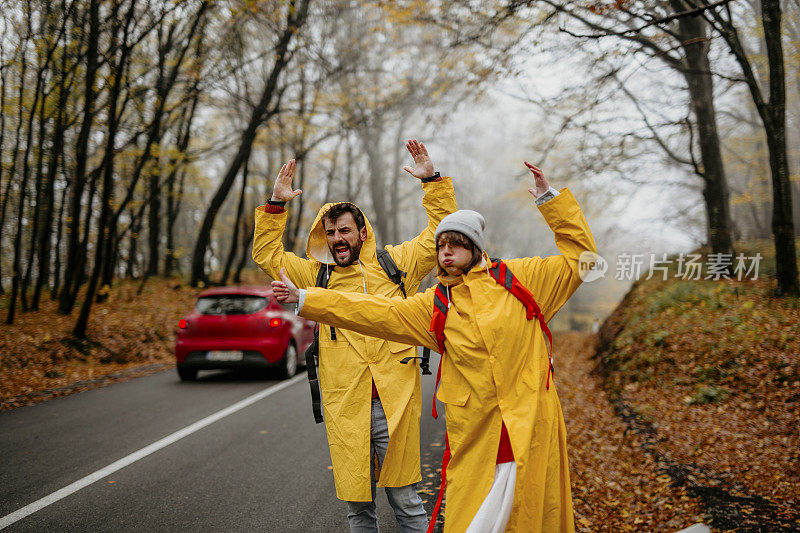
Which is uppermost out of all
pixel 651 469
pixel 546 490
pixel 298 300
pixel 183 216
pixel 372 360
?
pixel 183 216

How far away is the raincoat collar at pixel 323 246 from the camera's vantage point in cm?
338

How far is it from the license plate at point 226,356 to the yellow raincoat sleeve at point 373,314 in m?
7.75

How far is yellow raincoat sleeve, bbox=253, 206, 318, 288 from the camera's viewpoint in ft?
11.1

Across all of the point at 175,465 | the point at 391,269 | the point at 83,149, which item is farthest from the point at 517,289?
the point at 83,149

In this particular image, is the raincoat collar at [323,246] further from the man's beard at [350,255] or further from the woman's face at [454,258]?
the woman's face at [454,258]

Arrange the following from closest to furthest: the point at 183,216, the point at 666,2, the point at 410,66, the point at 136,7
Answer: the point at 666,2 → the point at 136,7 → the point at 410,66 → the point at 183,216

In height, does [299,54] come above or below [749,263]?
above

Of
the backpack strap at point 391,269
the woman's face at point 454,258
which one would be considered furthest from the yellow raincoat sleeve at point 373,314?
the backpack strap at point 391,269

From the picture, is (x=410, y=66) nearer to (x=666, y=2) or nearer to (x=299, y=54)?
(x=299, y=54)

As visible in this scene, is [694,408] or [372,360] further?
[694,408]

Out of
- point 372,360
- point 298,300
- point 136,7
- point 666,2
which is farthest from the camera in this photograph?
point 136,7

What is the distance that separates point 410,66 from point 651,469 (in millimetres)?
16742

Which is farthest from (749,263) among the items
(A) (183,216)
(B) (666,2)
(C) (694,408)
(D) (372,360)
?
(A) (183,216)

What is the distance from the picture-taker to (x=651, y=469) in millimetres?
5426
